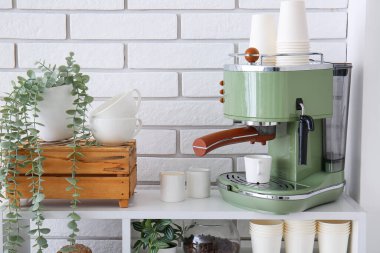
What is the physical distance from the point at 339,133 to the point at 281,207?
0.29 meters

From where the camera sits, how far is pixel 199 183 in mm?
1569

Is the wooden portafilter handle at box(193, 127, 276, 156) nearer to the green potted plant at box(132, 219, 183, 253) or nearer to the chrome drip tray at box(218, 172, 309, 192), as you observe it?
the chrome drip tray at box(218, 172, 309, 192)

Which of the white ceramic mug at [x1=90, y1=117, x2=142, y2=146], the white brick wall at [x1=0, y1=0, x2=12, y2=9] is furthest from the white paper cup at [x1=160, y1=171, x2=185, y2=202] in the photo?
the white brick wall at [x1=0, y1=0, x2=12, y2=9]

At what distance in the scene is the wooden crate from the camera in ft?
4.72

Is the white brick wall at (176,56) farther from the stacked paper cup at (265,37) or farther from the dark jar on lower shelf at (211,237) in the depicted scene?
the dark jar on lower shelf at (211,237)

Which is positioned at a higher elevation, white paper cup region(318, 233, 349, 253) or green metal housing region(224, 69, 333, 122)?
green metal housing region(224, 69, 333, 122)

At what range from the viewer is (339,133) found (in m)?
1.55

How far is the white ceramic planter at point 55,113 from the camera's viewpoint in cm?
144

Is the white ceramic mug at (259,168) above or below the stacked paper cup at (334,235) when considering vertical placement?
above

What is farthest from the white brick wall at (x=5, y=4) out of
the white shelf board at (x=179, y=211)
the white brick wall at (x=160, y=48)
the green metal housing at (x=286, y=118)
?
the green metal housing at (x=286, y=118)

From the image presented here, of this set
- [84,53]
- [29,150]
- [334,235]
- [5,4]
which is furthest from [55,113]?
[334,235]

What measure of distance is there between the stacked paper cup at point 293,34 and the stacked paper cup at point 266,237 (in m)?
0.40

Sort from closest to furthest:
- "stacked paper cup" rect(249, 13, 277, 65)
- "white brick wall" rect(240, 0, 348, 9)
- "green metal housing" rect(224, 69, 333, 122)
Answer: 1. "green metal housing" rect(224, 69, 333, 122)
2. "stacked paper cup" rect(249, 13, 277, 65)
3. "white brick wall" rect(240, 0, 348, 9)

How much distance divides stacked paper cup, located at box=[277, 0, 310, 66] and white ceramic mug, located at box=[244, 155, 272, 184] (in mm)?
240
